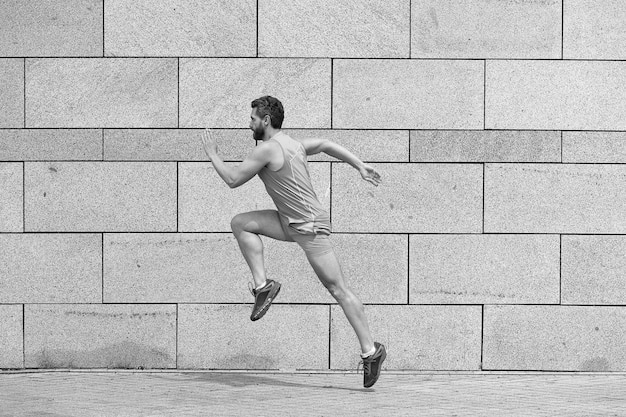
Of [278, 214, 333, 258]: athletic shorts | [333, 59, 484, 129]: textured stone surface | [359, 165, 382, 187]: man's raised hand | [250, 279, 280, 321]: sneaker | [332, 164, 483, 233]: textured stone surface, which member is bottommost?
[250, 279, 280, 321]: sneaker

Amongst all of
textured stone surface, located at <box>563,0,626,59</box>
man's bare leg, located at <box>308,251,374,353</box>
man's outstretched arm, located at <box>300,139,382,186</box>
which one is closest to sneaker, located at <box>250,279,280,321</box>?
man's bare leg, located at <box>308,251,374,353</box>

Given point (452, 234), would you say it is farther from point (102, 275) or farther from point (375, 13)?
point (102, 275)

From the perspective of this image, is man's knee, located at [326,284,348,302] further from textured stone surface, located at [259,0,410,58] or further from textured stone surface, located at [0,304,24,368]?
textured stone surface, located at [0,304,24,368]

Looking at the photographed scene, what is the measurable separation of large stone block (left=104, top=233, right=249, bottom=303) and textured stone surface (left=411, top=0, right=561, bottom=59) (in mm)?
2410

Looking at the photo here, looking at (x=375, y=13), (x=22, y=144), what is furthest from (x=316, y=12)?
(x=22, y=144)

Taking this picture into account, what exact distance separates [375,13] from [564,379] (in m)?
3.50

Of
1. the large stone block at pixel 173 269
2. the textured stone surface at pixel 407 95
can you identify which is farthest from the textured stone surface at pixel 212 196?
the textured stone surface at pixel 407 95

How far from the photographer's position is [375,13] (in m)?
10.1

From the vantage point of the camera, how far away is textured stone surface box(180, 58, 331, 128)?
33.2ft

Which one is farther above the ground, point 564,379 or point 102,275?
point 102,275

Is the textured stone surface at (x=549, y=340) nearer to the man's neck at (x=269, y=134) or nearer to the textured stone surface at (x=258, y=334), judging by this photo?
the textured stone surface at (x=258, y=334)

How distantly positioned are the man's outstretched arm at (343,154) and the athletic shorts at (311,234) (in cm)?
48

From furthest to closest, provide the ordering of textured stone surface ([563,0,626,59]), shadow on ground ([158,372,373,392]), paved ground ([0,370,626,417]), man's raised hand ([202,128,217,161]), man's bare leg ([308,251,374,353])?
textured stone surface ([563,0,626,59]), shadow on ground ([158,372,373,392]), man's bare leg ([308,251,374,353]), man's raised hand ([202,128,217,161]), paved ground ([0,370,626,417])

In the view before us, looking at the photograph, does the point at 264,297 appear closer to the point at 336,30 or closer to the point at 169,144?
the point at 169,144
